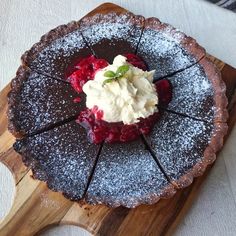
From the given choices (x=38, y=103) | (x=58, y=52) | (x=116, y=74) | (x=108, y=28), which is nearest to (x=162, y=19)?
(x=108, y=28)

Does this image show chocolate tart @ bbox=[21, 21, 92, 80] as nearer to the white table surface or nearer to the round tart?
the round tart

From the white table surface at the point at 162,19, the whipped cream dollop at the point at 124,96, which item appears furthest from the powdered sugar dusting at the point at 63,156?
the white table surface at the point at 162,19

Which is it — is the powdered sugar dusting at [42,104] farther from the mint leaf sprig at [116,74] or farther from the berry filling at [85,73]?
the mint leaf sprig at [116,74]

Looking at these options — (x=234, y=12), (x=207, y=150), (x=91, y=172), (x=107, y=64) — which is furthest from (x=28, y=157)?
(x=234, y=12)

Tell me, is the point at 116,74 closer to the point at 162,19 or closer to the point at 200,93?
the point at 200,93

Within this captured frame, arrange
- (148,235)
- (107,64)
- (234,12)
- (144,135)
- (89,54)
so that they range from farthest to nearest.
Result: (234,12), (89,54), (107,64), (144,135), (148,235)

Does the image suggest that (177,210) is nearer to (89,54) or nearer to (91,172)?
(91,172)
